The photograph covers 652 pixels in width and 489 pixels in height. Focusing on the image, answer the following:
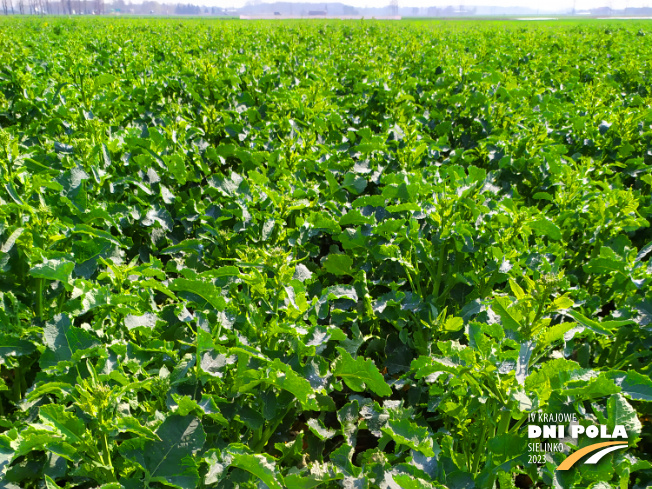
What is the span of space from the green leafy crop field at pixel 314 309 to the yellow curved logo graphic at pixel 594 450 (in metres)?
0.01

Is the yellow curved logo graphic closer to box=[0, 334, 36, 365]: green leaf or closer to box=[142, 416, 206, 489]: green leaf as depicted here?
box=[142, 416, 206, 489]: green leaf

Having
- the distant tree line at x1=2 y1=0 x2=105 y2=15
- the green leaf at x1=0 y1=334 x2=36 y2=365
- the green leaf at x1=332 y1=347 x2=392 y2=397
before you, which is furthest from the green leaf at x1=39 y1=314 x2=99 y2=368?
the distant tree line at x1=2 y1=0 x2=105 y2=15

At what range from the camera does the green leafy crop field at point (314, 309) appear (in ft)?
5.24

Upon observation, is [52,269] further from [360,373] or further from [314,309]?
[360,373]

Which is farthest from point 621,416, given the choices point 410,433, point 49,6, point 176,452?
point 49,6

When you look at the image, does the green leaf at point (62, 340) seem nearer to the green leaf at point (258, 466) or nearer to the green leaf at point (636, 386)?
the green leaf at point (258, 466)

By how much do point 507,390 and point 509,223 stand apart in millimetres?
1470

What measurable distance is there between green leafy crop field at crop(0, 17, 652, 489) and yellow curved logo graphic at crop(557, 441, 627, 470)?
1cm

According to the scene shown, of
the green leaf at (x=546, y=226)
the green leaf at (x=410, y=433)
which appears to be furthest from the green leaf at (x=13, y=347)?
the green leaf at (x=546, y=226)

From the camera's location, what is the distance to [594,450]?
161 centimetres

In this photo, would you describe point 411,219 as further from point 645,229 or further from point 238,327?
point 645,229

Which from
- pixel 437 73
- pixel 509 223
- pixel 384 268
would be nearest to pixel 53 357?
pixel 384 268

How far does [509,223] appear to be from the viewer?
286cm

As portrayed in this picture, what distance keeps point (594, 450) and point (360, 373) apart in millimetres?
855
